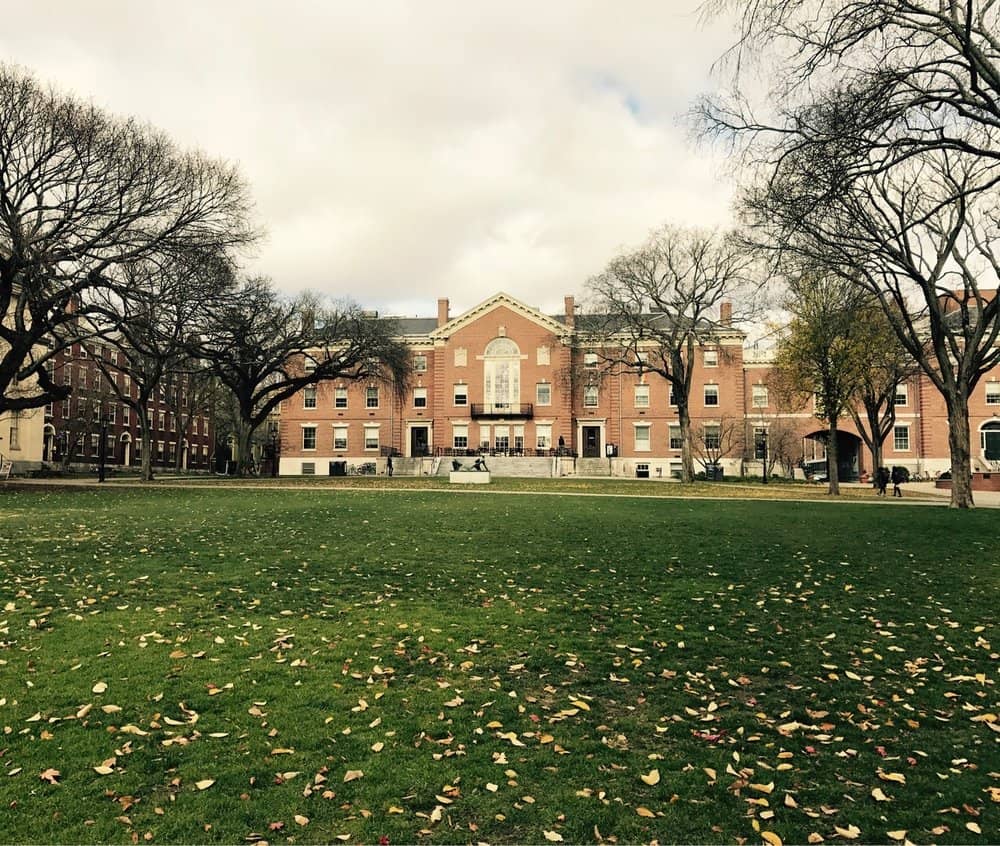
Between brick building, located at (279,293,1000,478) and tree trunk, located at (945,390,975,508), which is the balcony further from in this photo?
tree trunk, located at (945,390,975,508)

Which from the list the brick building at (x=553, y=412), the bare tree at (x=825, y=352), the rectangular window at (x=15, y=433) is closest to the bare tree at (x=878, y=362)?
the bare tree at (x=825, y=352)

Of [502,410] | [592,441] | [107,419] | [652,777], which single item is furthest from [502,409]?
[652,777]

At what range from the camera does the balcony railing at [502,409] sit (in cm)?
5956

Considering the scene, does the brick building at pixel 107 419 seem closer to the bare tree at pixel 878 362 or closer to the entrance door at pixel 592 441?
the entrance door at pixel 592 441

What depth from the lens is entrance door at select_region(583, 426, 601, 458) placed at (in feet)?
196

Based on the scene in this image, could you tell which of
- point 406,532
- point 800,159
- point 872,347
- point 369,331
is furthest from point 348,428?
point 800,159

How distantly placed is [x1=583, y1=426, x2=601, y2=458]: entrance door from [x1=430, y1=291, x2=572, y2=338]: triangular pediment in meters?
8.11

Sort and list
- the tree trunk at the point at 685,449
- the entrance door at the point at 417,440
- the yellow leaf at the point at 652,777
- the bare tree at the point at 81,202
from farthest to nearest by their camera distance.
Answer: the entrance door at the point at 417,440, the tree trunk at the point at 685,449, the bare tree at the point at 81,202, the yellow leaf at the point at 652,777

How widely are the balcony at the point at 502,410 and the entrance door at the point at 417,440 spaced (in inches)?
197

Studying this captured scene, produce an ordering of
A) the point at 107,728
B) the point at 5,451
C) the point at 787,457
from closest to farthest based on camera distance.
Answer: the point at 107,728
the point at 5,451
the point at 787,457

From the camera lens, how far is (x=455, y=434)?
199ft

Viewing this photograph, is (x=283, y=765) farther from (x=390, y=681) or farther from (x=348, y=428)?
(x=348, y=428)

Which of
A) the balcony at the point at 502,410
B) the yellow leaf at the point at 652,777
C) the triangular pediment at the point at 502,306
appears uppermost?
the triangular pediment at the point at 502,306

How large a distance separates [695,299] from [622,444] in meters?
21.1
